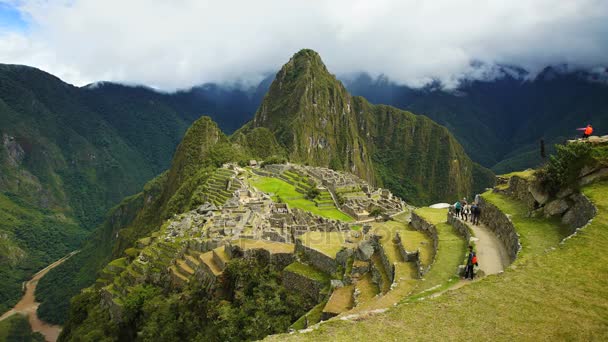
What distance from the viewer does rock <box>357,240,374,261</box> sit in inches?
707

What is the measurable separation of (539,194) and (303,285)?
11361mm

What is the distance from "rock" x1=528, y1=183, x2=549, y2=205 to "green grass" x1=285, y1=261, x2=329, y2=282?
10.1 metres

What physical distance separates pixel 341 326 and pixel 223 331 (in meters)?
9.81

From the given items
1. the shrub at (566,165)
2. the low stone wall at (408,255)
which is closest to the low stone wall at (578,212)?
the shrub at (566,165)

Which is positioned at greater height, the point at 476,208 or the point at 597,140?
the point at 597,140

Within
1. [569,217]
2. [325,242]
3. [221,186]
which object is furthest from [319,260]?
[221,186]

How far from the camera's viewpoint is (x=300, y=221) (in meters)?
39.1

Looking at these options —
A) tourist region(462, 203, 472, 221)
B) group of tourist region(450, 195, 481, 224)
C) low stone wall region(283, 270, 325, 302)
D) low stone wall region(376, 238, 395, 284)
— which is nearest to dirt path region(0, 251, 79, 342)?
low stone wall region(283, 270, 325, 302)

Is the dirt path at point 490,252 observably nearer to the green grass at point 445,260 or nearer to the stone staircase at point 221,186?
the green grass at point 445,260

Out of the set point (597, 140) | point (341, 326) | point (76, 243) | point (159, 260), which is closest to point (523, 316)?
point (341, 326)

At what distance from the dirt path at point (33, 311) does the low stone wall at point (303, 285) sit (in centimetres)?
7455

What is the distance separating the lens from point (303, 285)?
18141 millimetres

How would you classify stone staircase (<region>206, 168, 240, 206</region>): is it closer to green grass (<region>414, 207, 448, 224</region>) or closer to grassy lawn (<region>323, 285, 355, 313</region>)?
green grass (<region>414, 207, 448, 224</region>)

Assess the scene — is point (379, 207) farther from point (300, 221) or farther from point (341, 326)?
point (341, 326)
